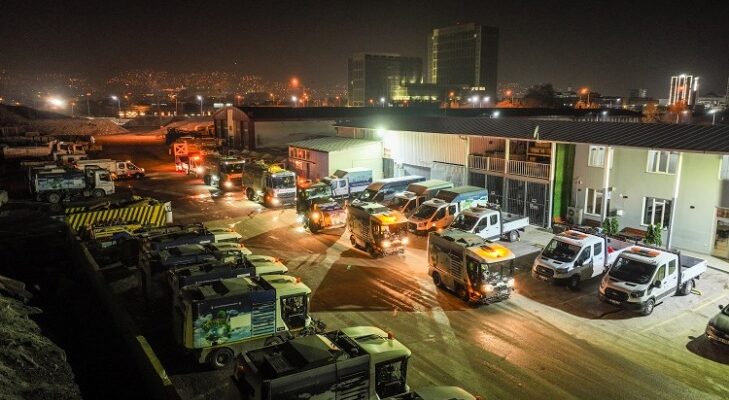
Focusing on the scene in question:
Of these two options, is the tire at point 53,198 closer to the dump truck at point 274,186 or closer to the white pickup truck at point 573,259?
the dump truck at point 274,186

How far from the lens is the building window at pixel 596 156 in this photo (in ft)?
83.3

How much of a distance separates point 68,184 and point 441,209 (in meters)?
24.9

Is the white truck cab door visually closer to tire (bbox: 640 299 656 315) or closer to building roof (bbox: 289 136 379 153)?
tire (bbox: 640 299 656 315)

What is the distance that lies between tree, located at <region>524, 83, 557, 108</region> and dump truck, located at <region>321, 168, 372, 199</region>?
8903 centimetres

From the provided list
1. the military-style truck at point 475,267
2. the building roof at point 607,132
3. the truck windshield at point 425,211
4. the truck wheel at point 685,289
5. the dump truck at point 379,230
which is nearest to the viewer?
the military-style truck at point 475,267

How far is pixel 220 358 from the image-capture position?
12234 millimetres

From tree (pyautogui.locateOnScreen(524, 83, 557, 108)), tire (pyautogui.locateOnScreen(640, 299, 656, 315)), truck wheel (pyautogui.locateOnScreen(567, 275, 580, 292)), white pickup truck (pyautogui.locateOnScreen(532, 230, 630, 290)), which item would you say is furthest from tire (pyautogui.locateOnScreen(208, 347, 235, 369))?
tree (pyautogui.locateOnScreen(524, 83, 557, 108))

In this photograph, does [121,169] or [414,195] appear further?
[121,169]

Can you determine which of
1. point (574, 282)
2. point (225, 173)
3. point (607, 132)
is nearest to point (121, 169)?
point (225, 173)

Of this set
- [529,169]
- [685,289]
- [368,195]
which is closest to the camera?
[685,289]

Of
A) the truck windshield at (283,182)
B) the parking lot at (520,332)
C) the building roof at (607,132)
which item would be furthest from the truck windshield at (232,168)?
the parking lot at (520,332)

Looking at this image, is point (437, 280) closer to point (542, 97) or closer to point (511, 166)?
point (511, 166)

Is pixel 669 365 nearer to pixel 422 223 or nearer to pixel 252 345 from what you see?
pixel 252 345

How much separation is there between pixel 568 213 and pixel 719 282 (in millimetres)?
8632
